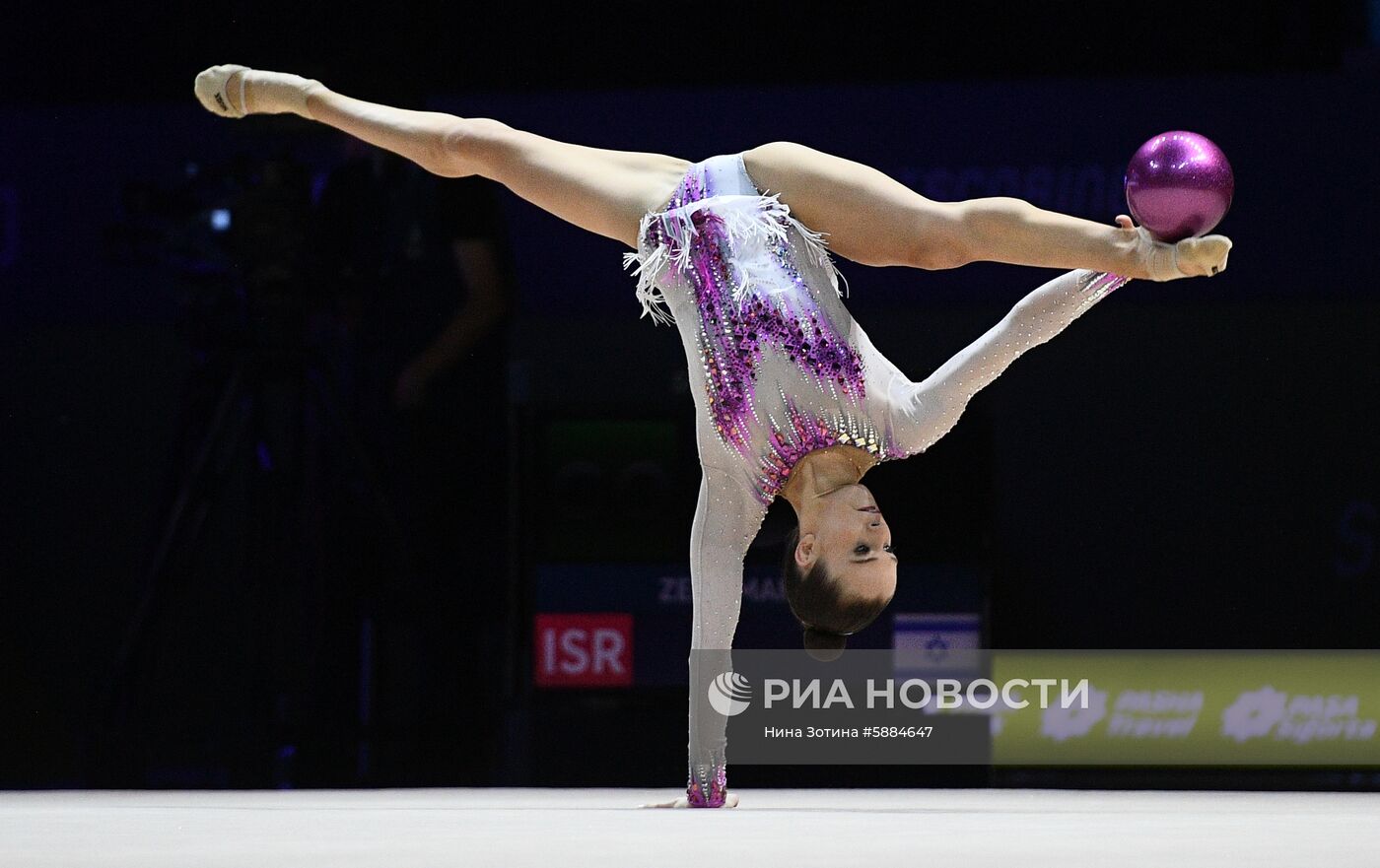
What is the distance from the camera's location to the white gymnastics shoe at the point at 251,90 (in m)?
3.45

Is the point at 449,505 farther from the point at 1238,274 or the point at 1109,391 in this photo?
the point at 1238,274

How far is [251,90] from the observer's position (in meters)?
3.49

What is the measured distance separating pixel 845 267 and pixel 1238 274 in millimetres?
959

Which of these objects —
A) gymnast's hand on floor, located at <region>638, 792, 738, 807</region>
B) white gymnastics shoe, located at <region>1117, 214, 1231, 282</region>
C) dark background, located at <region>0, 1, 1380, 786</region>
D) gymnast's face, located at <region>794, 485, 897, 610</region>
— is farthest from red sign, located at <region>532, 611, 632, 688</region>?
white gymnastics shoe, located at <region>1117, 214, 1231, 282</region>

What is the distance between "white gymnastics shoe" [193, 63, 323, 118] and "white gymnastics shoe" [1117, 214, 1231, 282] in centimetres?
171

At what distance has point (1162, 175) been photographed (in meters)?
2.55

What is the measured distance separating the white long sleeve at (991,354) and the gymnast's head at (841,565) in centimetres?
17

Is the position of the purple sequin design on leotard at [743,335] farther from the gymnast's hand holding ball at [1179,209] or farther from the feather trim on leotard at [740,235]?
the gymnast's hand holding ball at [1179,209]

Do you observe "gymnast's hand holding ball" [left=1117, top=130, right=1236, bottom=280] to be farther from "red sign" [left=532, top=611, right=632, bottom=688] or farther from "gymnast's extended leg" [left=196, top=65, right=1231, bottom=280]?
"red sign" [left=532, top=611, right=632, bottom=688]

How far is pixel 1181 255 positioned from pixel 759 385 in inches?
31.4

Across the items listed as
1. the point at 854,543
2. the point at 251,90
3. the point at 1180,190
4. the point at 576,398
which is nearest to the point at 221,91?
the point at 251,90

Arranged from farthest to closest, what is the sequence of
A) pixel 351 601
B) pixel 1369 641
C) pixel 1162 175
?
pixel 351 601 < pixel 1369 641 < pixel 1162 175

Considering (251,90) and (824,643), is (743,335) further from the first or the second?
(251,90)

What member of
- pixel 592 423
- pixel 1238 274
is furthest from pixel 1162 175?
pixel 592 423
